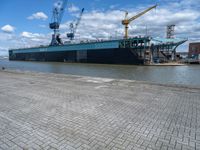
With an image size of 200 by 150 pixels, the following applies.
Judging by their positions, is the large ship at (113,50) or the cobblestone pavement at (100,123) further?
the large ship at (113,50)

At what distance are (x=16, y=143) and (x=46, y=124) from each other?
2.74ft

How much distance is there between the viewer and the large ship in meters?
43.0

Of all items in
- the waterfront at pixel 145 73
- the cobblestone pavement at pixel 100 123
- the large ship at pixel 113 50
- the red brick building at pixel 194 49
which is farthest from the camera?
the red brick building at pixel 194 49

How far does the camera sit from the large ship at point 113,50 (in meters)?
43.0

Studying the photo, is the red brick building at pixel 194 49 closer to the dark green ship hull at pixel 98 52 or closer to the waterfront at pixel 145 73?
the dark green ship hull at pixel 98 52

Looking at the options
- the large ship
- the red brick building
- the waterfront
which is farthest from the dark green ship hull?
the red brick building

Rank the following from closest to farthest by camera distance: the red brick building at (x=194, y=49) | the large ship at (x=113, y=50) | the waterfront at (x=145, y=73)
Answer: the waterfront at (x=145, y=73) < the large ship at (x=113, y=50) < the red brick building at (x=194, y=49)

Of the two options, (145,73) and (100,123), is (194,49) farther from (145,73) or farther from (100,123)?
(100,123)

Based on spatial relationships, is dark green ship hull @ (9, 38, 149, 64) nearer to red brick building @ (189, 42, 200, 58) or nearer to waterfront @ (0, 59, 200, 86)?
waterfront @ (0, 59, 200, 86)

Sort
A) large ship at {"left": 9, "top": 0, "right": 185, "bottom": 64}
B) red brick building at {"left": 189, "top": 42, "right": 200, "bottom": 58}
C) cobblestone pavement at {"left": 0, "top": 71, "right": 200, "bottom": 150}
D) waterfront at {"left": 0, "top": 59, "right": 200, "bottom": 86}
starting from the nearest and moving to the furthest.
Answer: cobblestone pavement at {"left": 0, "top": 71, "right": 200, "bottom": 150} → waterfront at {"left": 0, "top": 59, "right": 200, "bottom": 86} → large ship at {"left": 9, "top": 0, "right": 185, "bottom": 64} → red brick building at {"left": 189, "top": 42, "right": 200, "bottom": 58}

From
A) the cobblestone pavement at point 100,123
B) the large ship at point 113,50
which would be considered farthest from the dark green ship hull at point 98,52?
the cobblestone pavement at point 100,123

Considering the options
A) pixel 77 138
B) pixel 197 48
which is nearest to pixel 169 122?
pixel 77 138

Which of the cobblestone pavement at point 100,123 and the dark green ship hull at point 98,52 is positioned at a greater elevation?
the dark green ship hull at point 98,52

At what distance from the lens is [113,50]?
152ft
